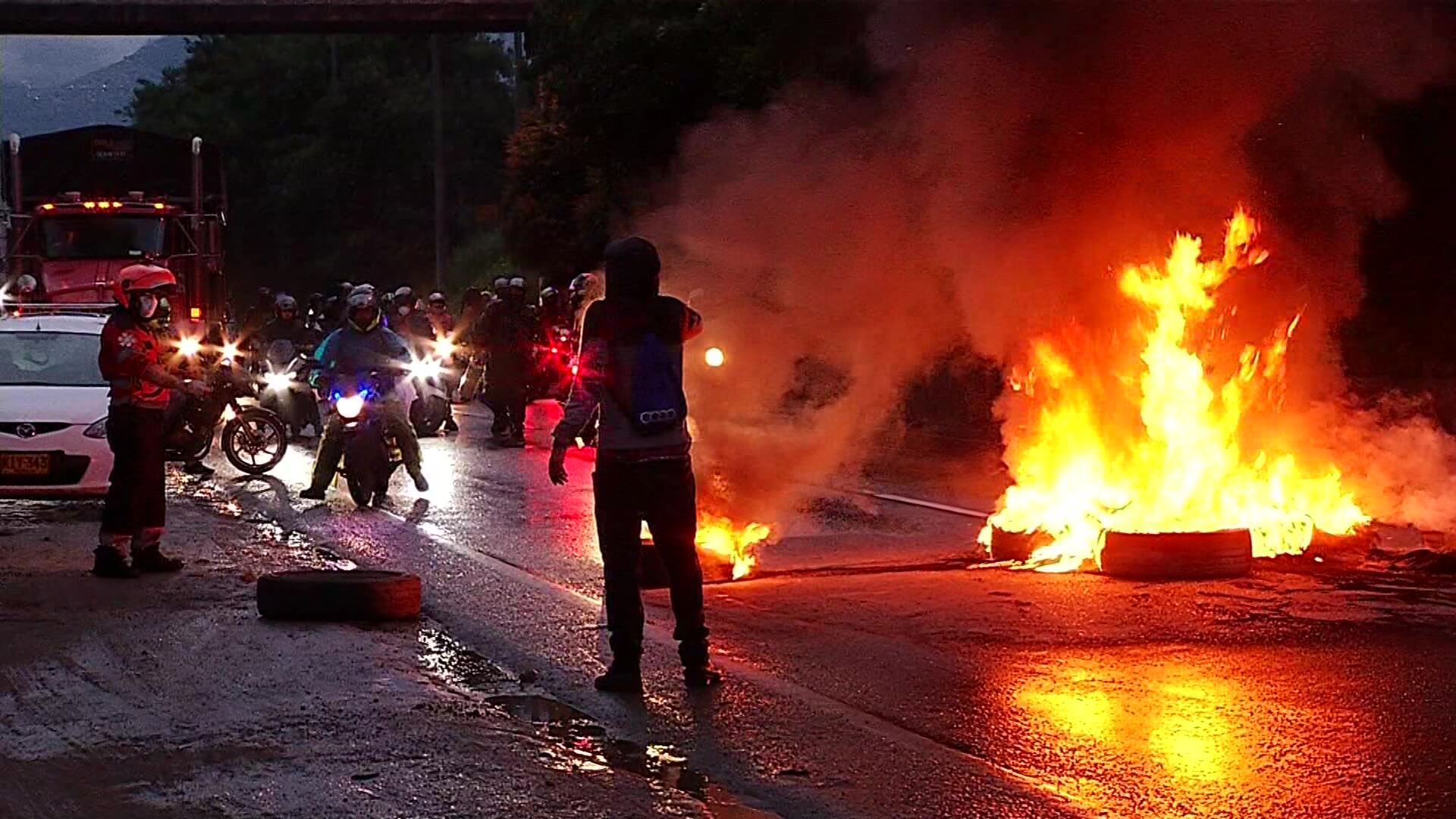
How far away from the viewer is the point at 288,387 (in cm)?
2214

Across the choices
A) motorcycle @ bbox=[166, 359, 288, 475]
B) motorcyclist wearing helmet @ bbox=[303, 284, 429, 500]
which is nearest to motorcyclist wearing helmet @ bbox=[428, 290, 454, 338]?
motorcycle @ bbox=[166, 359, 288, 475]

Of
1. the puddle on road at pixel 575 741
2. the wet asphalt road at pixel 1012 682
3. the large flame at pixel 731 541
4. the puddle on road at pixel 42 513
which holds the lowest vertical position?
the puddle on road at pixel 575 741

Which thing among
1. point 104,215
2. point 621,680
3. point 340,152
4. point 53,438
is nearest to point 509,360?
point 104,215

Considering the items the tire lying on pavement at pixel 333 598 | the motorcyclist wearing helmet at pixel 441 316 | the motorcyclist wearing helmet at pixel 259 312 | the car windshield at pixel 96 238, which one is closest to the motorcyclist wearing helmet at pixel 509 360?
the motorcyclist wearing helmet at pixel 259 312

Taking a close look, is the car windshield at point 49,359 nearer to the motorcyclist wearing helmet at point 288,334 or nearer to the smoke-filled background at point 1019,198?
the smoke-filled background at point 1019,198

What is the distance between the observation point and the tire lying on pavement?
9.86 m

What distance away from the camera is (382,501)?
16266 millimetres

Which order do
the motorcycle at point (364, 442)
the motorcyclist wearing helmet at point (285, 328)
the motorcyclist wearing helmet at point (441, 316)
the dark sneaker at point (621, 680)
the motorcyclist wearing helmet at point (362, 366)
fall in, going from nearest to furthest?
the dark sneaker at point (621, 680) < the motorcycle at point (364, 442) < the motorcyclist wearing helmet at point (362, 366) < the motorcyclist wearing helmet at point (285, 328) < the motorcyclist wearing helmet at point (441, 316)

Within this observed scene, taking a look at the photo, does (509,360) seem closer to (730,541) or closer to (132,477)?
(132,477)

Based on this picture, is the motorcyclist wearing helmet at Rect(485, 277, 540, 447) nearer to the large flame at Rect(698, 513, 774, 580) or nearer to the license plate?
the license plate

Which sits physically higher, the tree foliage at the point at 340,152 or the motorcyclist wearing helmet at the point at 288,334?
the tree foliage at the point at 340,152

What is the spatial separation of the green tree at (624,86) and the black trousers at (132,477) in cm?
907

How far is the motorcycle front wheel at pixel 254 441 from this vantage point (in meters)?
19.2

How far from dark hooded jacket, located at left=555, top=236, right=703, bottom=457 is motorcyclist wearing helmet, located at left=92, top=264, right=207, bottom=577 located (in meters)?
4.46
